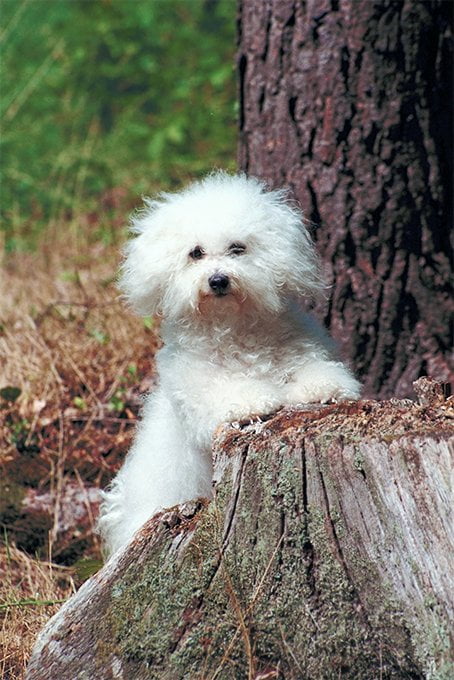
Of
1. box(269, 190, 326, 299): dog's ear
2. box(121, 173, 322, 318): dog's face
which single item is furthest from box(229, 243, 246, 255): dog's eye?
box(269, 190, 326, 299): dog's ear

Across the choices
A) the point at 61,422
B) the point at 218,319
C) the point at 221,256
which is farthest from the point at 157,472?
the point at 61,422

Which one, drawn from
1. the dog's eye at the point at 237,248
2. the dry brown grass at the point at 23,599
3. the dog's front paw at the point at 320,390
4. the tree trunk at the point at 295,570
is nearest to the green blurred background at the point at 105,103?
the dry brown grass at the point at 23,599

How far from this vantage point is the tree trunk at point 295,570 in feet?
8.75

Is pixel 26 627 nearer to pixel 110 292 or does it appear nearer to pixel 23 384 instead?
pixel 23 384

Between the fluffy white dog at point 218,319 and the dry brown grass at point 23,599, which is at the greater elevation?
the fluffy white dog at point 218,319

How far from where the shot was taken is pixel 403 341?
4.63 m

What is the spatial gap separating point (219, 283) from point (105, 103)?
7.34 metres

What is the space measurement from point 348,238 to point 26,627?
2.30m

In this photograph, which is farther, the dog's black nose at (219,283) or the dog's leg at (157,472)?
the dog's leg at (157,472)

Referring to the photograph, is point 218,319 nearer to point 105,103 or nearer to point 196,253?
point 196,253

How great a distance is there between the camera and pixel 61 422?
4746 millimetres

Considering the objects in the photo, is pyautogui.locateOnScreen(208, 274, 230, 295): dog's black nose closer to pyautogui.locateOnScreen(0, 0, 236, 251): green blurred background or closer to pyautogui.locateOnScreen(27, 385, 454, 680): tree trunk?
pyautogui.locateOnScreen(27, 385, 454, 680): tree trunk

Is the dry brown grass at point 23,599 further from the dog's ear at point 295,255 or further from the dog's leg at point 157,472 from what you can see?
the dog's ear at point 295,255

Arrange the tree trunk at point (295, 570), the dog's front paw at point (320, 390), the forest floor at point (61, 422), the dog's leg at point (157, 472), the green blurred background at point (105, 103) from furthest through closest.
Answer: the green blurred background at point (105, 103) → the forest floor at point (61, 422) → the dog's leg at point (157, 472) → the dog's front paw at point (320, 390) → the tree trunk at point (295, 570)
